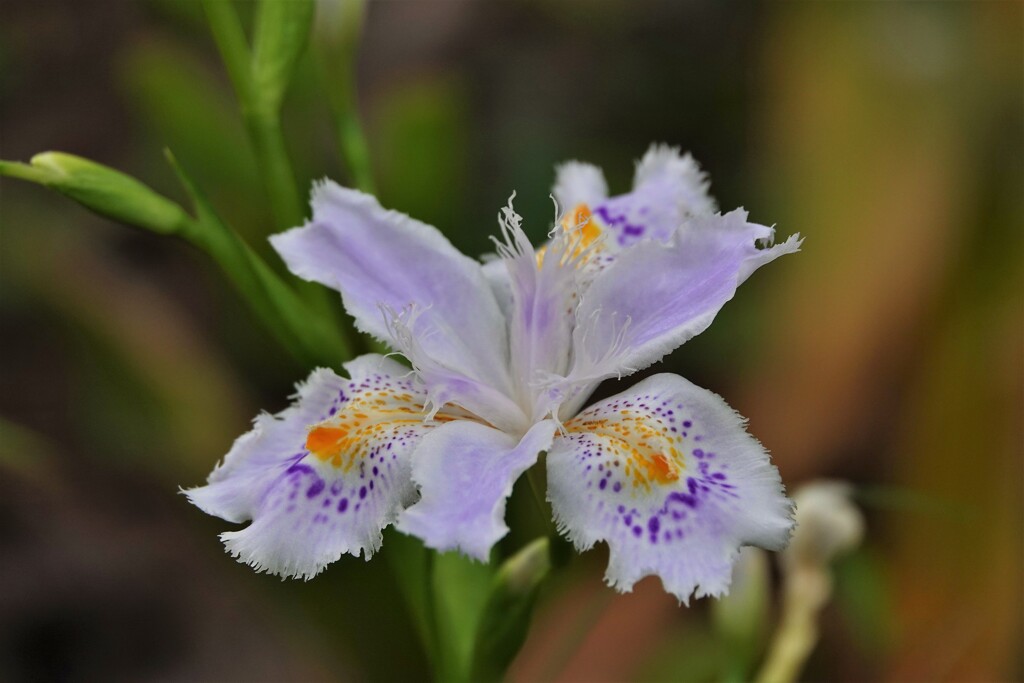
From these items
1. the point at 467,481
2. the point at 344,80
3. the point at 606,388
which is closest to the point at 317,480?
the point at 467,481

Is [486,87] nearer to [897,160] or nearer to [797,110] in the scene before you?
[797,110]

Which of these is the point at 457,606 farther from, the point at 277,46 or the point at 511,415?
the point at 277,46

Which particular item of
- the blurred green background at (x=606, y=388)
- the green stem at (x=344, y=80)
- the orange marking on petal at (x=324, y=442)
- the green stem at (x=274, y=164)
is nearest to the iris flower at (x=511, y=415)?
the orange marking on petal at (x=324, y=442)

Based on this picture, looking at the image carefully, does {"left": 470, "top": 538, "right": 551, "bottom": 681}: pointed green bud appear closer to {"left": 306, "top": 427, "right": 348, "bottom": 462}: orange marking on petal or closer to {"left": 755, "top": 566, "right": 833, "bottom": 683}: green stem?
{"left": 306, "top": 427, "right": 348, "bottom": 462}: orange marking on petal

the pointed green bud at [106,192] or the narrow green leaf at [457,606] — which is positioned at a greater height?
the pointed green bud at [106,192]

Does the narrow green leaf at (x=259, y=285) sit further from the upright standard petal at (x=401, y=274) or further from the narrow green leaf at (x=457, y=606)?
the narrow green leaf at (x=457, y=606)

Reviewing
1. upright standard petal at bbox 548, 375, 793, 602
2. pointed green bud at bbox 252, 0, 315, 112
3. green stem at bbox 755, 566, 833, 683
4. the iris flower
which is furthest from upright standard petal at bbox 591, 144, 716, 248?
green stem at bbox 755, 566, 833, 683

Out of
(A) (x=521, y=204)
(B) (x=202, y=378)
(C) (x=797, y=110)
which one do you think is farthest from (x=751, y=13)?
(B) (x=202, y=378)

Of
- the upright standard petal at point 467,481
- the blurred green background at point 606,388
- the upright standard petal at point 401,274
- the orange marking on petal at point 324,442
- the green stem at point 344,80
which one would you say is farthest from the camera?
the blurred green background at point 606,388

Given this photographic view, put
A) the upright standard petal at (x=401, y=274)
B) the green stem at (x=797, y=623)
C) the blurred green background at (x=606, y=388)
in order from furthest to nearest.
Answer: the blurred green background at (x=606, y=388), the green stem at (x=797, y=623), the upright standard petal at (x=401, y=274)
